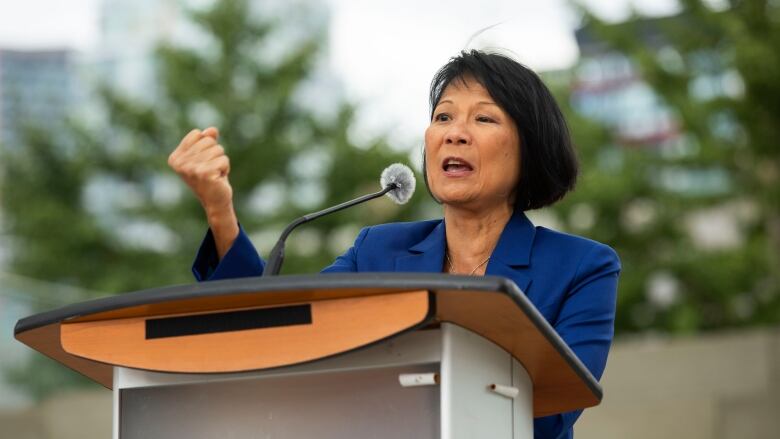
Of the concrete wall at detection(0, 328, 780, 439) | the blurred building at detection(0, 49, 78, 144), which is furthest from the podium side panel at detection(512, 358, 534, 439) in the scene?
the blurred building at detection(0, 49, 78, 144)

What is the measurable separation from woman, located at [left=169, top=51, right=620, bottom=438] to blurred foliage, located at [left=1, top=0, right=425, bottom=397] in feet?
38.5

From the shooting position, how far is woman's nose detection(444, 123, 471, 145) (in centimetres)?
223

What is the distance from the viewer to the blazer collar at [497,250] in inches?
83.4

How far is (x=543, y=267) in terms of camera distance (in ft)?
6.79

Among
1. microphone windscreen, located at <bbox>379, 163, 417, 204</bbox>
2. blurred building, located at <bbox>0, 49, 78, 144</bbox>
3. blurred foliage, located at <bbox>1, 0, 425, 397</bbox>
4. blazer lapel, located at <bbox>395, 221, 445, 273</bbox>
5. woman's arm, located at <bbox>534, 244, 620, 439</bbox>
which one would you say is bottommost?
woman's arm, located at <bbox>534, 244, 620, 439</bbox>

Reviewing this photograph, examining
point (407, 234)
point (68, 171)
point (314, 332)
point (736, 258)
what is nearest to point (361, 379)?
point (314, 332)

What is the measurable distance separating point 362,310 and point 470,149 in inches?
30.5

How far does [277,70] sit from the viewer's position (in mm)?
15070

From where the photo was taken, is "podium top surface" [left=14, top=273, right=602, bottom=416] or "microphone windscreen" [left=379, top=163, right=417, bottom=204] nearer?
"podium top surface" [left=14, top=273, right=602, bottom=416]

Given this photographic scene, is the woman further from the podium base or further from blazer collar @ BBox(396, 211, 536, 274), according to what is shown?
the podium base

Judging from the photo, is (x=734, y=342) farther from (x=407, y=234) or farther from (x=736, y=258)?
(x=407, y=234)

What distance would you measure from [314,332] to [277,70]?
1373 centimetres

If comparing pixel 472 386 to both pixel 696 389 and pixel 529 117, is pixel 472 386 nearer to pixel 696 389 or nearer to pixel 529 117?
pixel 529 117

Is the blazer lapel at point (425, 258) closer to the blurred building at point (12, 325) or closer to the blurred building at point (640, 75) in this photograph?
the blurred building at point (12, 325)
